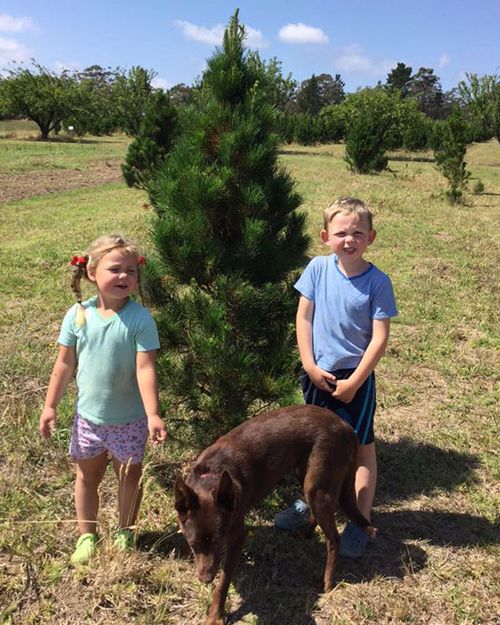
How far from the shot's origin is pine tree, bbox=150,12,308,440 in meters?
3.13

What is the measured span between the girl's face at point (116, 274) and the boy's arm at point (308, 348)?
2.91ft

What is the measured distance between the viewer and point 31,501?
324 centimetres

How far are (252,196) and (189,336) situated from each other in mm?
876

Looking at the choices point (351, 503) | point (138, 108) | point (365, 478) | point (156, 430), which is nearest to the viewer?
point (156, 430)

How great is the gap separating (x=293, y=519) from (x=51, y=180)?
1855cm

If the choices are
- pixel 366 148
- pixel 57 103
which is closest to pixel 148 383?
pixel 366 148

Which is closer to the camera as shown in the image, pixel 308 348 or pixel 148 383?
pixel 148 383

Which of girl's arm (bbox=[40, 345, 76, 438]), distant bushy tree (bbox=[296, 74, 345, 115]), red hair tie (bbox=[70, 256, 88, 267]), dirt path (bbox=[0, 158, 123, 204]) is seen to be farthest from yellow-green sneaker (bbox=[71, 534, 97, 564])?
distant bushy tree (bbox=[296, 74, 345, 115])

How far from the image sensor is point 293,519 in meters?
3.16

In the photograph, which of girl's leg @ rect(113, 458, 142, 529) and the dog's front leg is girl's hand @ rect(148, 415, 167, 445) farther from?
the dog's front leg

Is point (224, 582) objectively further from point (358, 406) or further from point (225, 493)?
point (358, 406)

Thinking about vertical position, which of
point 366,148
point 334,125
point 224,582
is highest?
point 334,125

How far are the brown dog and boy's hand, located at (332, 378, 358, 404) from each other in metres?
0.13

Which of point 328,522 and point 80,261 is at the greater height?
point 80,261
